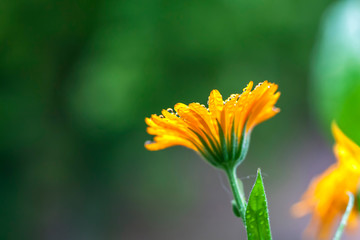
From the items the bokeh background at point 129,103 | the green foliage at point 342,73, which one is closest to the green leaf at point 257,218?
the green foliage at point 342,73

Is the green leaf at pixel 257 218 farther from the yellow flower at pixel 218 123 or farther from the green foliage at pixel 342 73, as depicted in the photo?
the green foliage at pixel 342 73

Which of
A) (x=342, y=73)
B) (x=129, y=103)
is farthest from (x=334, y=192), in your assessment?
(x=129, y=103)

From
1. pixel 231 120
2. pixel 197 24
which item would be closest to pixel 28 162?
pixel 197 24

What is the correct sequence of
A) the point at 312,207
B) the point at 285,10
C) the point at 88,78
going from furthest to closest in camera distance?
the point at 285,10 < the point at 88,78 < the point at 312,207

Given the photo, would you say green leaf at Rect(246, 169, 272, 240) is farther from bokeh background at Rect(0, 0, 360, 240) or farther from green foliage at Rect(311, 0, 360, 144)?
bokeh background at Rect(0, 0, 360, 240)

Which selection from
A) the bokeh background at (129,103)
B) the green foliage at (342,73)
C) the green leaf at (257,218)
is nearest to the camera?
the green leaf at (257,218)

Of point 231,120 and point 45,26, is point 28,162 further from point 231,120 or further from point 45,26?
point 231,120

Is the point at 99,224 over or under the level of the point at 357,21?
over
